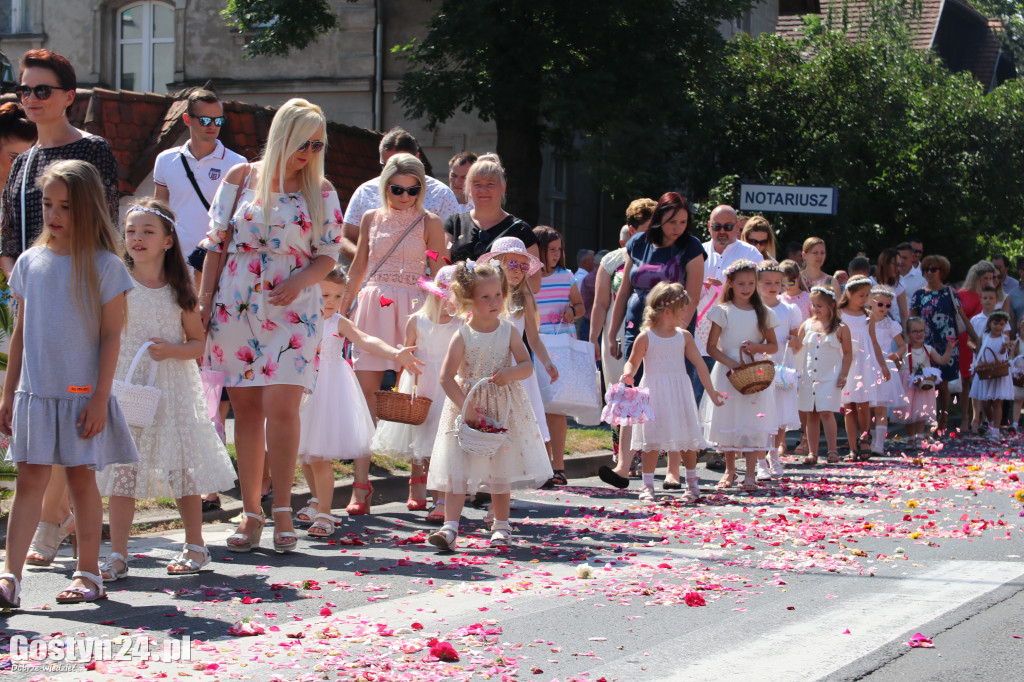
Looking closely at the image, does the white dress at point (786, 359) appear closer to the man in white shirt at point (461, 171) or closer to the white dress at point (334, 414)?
the man in white shirt at point (461, 171)

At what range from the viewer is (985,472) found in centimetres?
1125

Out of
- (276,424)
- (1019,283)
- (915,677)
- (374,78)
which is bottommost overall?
(915,677)

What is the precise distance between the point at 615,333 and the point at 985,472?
3.57 metres

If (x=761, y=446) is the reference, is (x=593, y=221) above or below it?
above

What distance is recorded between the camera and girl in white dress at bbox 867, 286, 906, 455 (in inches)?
518

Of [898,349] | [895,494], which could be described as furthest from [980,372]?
[895,494]

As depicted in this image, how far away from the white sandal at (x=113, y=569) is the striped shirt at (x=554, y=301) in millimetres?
5067

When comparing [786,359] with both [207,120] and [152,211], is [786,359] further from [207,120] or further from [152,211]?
[152,211]

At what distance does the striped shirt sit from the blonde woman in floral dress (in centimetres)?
399

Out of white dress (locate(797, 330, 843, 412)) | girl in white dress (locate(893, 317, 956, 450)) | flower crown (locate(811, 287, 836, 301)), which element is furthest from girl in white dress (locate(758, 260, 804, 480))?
girl in white dress (locate(893, 317, 956, 450))

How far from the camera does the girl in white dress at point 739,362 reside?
9.75 meters

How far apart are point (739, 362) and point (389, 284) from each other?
303cm

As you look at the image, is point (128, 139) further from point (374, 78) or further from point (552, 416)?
point (374, 78)

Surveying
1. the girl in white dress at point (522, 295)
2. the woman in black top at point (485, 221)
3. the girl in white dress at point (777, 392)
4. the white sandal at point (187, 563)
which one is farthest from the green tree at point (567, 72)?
the white sandal at point (187, 563)
